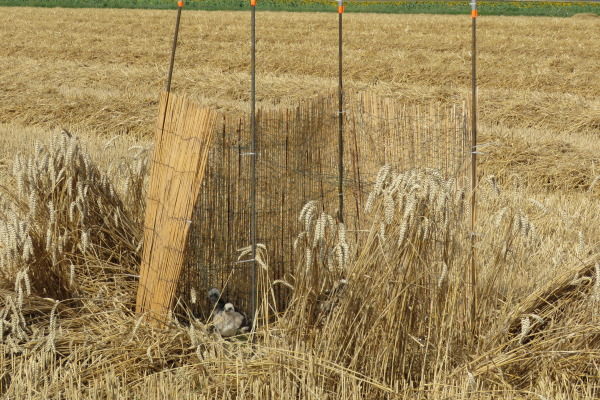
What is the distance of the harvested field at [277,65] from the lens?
26.7 ft

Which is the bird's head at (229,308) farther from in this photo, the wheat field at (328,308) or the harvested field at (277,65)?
the harvested field at (277,65)

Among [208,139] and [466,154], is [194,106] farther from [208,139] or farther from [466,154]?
[466,154]

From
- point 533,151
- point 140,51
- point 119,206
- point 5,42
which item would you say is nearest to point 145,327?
point 119,206

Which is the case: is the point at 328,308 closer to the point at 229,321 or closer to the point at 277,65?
the point at 229,321

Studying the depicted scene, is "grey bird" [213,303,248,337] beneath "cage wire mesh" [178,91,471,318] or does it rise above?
beneath

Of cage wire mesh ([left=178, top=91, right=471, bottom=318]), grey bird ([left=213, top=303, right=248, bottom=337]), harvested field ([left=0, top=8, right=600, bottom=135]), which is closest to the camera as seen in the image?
grey bird ([left=213, top=303, right=248, bottom=337])

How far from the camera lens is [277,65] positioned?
13.2 meters

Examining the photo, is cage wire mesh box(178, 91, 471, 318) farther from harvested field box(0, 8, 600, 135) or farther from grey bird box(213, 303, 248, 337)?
harvested field box(0, 8, 600, 135)

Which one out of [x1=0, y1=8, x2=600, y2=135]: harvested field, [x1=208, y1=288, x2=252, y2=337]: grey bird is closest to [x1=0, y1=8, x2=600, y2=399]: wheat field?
[x1=208, y1=288, x2=252, y2=337]: grey bird

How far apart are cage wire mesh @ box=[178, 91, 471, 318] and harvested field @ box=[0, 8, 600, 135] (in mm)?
4224

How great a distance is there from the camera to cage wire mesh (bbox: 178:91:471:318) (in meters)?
3.07

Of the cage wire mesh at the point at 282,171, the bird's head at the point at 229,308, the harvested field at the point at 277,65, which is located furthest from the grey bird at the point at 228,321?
the harvested field at the point at 277,65

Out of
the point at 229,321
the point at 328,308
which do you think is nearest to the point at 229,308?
the point at 229,321

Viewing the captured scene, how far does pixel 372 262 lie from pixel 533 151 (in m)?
4.18
